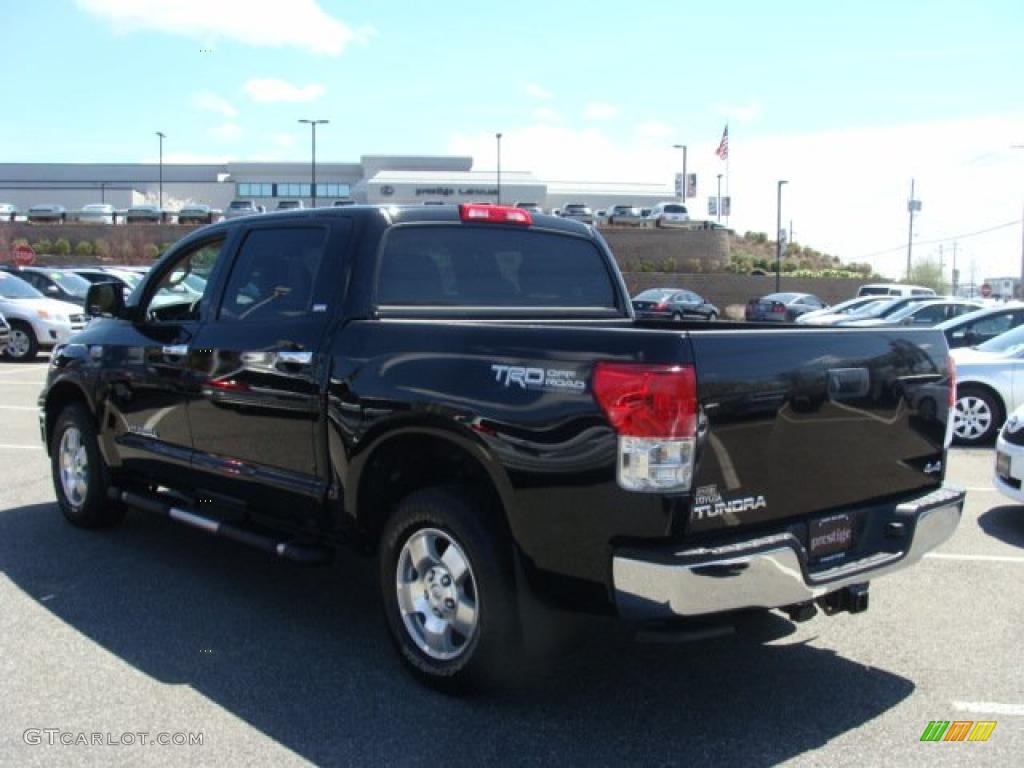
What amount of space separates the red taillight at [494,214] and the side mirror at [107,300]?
8.01ft

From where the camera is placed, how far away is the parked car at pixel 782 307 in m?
35.2

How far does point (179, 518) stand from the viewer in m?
5.32

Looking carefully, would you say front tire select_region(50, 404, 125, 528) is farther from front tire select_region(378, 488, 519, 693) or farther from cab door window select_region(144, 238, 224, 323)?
front tire select_region(378, 488, 519, 693)

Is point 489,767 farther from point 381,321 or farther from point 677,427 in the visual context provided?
point 381,321

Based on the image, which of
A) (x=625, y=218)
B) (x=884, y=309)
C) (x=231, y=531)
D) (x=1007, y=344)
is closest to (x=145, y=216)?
(x=625, y=218)

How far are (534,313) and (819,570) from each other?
2.10 m

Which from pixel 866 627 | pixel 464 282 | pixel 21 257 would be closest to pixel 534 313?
pixel 464 282

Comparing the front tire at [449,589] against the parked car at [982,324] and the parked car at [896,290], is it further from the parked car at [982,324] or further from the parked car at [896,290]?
the parked car at [896,290]

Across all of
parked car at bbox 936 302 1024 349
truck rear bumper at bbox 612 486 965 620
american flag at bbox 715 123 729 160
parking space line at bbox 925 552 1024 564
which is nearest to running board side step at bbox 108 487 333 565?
truck rear bumper at bbox 612 486 965 620

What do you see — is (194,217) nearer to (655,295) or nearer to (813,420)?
(655,295)

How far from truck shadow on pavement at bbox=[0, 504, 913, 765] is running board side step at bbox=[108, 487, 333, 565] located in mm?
382

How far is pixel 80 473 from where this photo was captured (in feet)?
21.0

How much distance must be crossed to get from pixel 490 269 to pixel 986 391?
25.6ft

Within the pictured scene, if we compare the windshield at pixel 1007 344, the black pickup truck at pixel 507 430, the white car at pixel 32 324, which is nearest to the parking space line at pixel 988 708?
the black pickup truck at pixel 507 430
